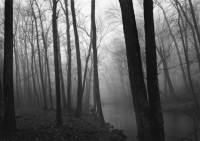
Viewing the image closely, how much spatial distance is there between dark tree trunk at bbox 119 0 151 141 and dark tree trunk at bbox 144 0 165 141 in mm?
164

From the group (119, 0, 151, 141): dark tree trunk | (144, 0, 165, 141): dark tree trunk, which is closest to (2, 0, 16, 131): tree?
(119, 0, 151, 141): dark tree trunk

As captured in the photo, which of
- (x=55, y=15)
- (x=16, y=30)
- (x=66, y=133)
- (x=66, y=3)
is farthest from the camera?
(x=16, y=30)

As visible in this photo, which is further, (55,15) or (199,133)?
(199,133)

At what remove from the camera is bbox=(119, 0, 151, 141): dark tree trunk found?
5.89 metres

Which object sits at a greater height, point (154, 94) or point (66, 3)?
point (66, 3)

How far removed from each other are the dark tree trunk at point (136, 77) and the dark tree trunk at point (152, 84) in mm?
164

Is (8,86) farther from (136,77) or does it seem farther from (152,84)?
(152,84)

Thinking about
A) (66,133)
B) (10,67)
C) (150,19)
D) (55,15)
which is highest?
(55,15)

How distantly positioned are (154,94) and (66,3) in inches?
560

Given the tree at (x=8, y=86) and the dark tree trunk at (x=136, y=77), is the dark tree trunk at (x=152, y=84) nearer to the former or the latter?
the dark tree trunk at (x=136, y=77)

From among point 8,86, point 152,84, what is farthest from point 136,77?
point 8,86

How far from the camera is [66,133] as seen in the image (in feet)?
28.6

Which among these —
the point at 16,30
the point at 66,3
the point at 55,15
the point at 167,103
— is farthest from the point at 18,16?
the point at 167,103

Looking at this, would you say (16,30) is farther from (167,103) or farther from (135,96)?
(135,96)
